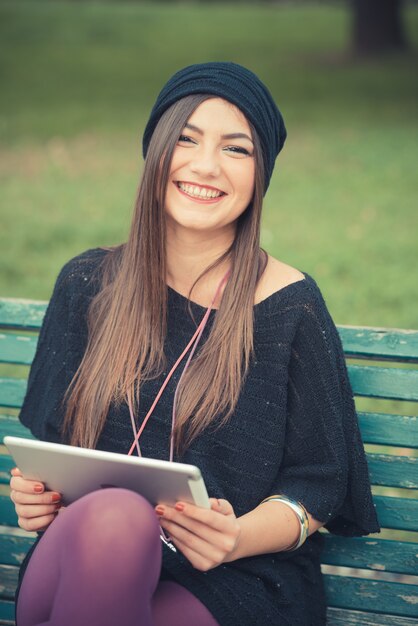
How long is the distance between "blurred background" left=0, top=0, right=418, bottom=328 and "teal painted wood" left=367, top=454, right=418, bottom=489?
1854 millimetres

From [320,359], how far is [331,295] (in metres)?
3.54

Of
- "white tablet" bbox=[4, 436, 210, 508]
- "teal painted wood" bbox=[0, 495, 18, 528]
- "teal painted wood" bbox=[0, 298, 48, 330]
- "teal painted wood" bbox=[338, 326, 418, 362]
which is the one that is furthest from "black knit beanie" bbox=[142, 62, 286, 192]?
"teal painted wood" bbox=[0, 495, 18, 528]

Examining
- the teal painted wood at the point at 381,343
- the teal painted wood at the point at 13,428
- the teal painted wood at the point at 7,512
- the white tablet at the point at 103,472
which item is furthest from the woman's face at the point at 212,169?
the teal painted wood at the point at 7,512

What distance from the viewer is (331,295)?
6.15 metres

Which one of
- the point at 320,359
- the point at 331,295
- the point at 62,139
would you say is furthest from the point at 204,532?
the point at 62,139

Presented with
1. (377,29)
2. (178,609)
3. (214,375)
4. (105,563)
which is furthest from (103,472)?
(377,29)

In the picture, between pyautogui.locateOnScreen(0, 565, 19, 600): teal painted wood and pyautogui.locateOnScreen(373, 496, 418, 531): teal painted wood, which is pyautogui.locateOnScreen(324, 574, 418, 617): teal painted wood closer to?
pyautogui.locateOnScreen(373, 496, 418, 531): teal painted wood

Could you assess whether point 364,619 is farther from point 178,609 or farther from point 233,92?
point 233,92

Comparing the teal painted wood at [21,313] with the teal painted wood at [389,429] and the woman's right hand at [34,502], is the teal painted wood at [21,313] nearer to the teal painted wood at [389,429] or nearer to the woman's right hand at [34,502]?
the woman's right hand at [34,502]

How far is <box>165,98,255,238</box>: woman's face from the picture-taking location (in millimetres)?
2668

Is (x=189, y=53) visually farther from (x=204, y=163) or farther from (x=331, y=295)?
(x=204, y=163)

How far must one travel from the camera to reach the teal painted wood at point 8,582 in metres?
3.05

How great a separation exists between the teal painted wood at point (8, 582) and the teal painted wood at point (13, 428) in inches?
17.0

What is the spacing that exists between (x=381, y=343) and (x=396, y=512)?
0.51 meters
